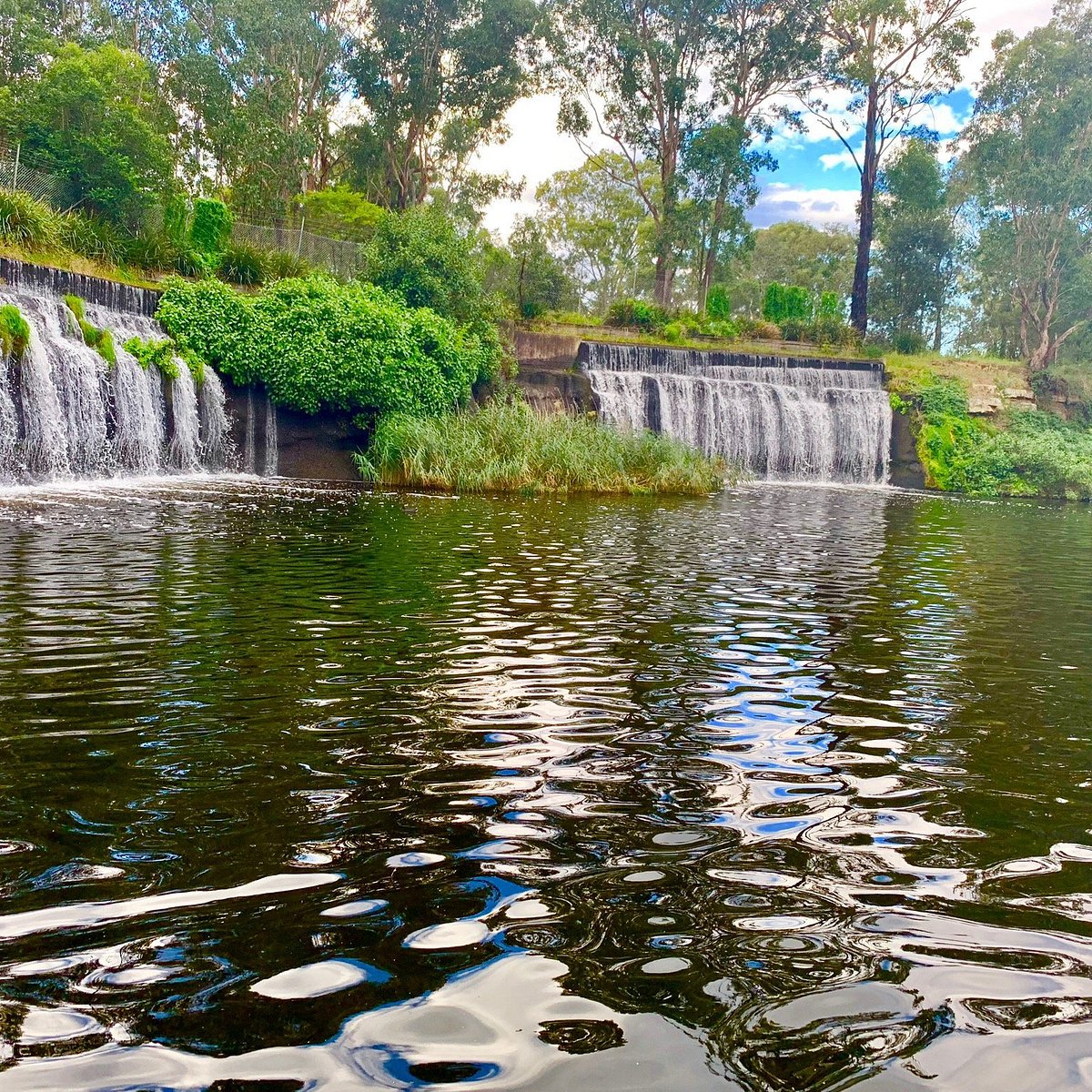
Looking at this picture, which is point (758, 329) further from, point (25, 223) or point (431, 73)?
point (25, 223)

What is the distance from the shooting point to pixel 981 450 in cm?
3023

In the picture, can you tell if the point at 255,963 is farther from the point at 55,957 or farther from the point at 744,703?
the point at 744,703

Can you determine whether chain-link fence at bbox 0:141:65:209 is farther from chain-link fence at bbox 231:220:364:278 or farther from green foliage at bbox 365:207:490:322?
green foliage at bbox 365:207:490:322

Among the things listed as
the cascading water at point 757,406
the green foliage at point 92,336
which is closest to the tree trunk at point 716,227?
the cascading water at point 757,406

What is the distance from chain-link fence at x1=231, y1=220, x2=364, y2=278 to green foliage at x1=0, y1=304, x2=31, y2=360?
9.52 m

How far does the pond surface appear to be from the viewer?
183 cm

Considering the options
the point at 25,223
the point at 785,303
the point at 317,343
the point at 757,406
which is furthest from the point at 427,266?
the point at 785,303

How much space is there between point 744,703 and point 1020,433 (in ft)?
103

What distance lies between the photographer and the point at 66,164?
2314cm

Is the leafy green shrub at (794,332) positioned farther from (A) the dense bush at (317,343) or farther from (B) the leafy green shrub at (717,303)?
(A) the dense bush at (317,343)

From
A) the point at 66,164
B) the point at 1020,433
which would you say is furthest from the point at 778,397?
the point at 66,164

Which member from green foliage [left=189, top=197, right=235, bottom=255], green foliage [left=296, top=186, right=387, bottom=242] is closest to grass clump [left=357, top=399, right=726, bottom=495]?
green foliage [left=189, top=197, right=235, bottom=255]

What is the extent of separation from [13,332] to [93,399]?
170cm

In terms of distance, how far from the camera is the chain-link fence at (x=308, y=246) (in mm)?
24719
